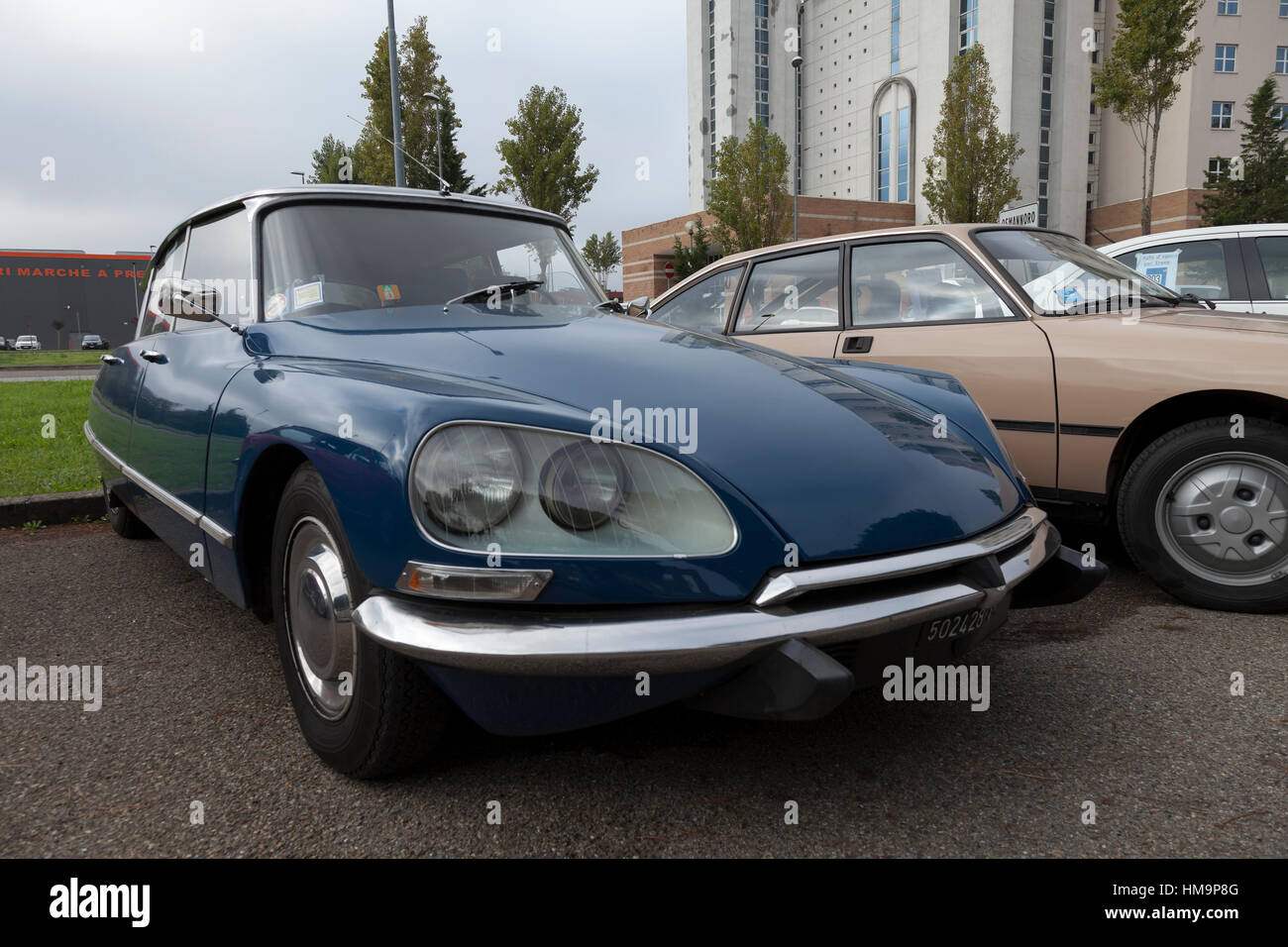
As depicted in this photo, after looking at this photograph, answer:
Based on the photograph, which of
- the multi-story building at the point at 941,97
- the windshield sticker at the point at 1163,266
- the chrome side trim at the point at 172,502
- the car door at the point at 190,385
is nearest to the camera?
the chrome side trim at the point at 172,502

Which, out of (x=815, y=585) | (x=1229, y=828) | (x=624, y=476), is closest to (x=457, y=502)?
(x=624, y=476)

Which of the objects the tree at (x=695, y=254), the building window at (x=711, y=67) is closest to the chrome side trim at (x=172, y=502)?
the tree at (x=695, y=254)

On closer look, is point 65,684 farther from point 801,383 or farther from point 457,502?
point 801,383

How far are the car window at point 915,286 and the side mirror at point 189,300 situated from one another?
117 inches

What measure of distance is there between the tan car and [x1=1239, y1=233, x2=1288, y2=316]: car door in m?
1.86

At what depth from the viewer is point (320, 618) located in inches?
79.7

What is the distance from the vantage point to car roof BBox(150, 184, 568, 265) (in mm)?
2885

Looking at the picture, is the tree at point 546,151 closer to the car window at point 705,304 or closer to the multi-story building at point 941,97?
the multi-story building at point 941,97

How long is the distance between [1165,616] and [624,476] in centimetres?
249

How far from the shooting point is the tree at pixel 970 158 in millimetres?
24969

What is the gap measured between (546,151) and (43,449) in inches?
639

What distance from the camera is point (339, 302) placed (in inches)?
105

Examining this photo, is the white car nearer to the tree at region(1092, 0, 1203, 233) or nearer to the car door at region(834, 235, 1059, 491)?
the car door at region(834, 235, 1059, 491)

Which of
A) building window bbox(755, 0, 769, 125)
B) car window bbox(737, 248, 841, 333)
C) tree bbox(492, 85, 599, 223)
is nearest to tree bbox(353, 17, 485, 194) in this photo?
tree bbox(492, 85, 599, 223)
